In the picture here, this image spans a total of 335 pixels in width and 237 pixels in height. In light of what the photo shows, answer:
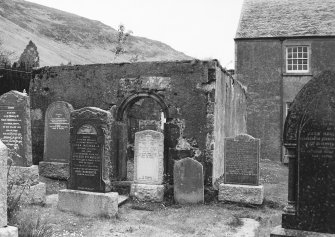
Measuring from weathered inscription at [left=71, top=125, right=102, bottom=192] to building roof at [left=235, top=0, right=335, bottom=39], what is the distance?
13.9 m

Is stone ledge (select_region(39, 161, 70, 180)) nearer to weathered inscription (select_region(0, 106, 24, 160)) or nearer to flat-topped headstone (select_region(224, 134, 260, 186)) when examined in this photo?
weathered inscription (select_region(0, 106, 24, 160))

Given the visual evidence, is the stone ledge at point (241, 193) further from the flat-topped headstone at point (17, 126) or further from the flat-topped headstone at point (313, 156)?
the flat-topped headstone at point (17, 126)

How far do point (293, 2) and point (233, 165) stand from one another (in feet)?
53.2

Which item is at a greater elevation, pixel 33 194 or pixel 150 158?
pixel 150 158

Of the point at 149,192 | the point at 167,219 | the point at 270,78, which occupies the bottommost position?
the point at 167,219

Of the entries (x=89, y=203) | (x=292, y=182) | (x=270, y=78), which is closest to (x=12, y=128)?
(x=89, y=203)

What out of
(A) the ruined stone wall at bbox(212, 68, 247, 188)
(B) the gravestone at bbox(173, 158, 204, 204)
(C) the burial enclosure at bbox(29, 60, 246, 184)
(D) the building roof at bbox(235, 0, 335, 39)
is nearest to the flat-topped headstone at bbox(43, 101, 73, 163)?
(C) the burial enclosure at bbox(29, 60, 246, 184)

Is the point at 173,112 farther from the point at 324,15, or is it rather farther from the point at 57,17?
the point at 57,17

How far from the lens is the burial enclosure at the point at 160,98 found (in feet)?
32.4

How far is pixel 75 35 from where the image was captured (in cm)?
7369

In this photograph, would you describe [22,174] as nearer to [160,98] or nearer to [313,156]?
[160,98]

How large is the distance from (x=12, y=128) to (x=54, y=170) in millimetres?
3003

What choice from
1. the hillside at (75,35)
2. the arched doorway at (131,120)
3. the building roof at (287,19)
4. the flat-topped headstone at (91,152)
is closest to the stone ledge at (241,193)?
the arched doorway at (131,120)

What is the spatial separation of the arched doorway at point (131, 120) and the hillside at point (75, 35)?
1609 inches
